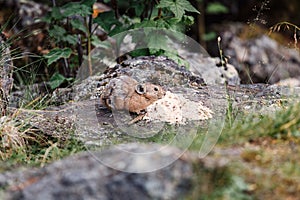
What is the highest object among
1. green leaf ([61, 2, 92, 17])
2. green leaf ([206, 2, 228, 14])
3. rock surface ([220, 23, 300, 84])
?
green leaf ([61, 2, 92, 17])

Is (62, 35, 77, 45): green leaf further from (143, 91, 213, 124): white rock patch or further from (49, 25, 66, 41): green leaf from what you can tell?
(143, 91, 213, 124): white rock patch

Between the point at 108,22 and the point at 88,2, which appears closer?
the point at 88,2

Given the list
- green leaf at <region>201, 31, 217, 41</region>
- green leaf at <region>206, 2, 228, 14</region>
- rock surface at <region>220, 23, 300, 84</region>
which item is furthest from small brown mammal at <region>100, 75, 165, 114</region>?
green leaf at <region>206, 2, 228, 14</region>

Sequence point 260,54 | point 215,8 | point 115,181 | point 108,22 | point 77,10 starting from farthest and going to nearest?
1. point 215,8
2. point 260,54
3. point 108,22
4. point 77,10
5. point 115,181

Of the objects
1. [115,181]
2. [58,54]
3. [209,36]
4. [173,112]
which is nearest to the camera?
[115,181]

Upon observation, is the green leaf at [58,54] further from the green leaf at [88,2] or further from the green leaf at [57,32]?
the green leaf at [88,2]

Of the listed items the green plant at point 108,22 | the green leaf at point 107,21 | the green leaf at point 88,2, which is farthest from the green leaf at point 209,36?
the green leaf at point 88,2

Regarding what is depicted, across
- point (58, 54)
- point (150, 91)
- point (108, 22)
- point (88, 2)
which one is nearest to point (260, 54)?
point (108, 22)

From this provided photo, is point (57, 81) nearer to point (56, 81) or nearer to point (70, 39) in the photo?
point (56, 81)
